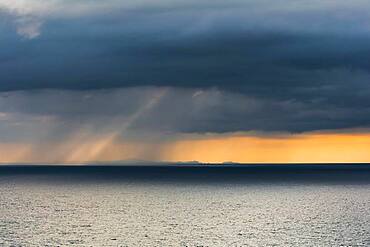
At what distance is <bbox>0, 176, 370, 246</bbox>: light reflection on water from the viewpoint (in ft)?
327

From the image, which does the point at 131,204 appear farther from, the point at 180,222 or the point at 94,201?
the point at 180,222

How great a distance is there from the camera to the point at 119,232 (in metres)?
110

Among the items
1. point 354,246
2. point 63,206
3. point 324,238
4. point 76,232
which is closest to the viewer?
point 354,246

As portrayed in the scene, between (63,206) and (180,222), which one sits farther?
(63,206)

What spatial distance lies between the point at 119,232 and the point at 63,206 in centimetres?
5868

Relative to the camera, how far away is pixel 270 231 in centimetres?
11288

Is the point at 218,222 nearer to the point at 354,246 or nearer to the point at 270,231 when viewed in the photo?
the point at 270,231

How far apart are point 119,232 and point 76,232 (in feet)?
23.6

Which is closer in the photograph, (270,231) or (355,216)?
(270,231)

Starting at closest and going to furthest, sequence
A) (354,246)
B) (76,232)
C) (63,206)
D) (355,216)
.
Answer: (354,246), (76,232), (355,216), (63,206)

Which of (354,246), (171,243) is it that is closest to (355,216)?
(354,246)

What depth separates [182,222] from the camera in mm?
126188

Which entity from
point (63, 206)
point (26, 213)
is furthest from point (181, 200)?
point (26, 213)

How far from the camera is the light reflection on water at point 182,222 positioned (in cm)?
9975
